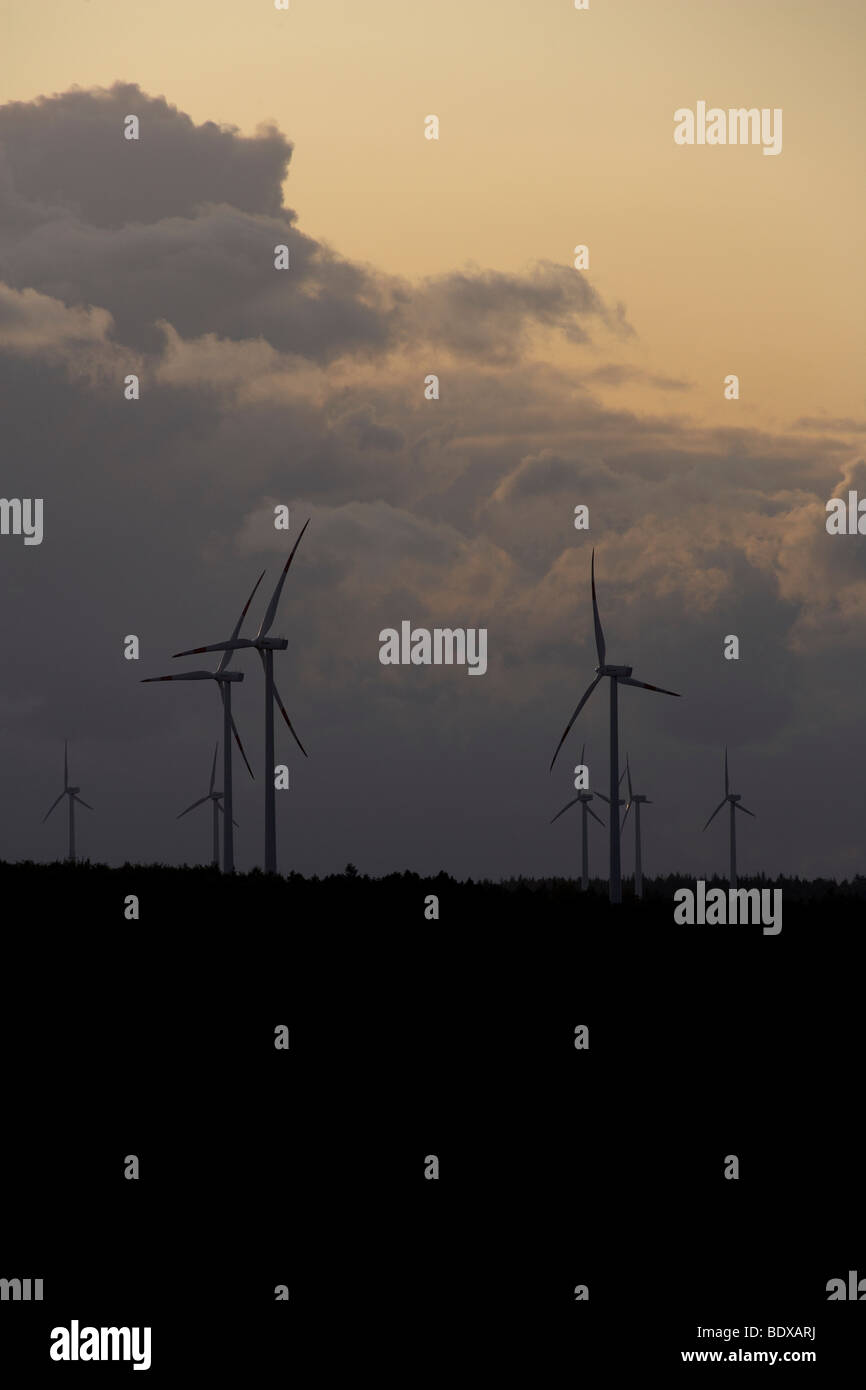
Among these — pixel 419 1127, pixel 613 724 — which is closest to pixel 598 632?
pixel 613 724

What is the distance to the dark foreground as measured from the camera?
49.2 metres

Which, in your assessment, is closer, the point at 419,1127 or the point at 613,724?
the point at 419,1127

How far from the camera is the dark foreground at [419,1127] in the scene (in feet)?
161

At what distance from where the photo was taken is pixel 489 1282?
5216 centimetres

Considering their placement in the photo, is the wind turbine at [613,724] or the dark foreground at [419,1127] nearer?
the dark foreground at [419,1127]

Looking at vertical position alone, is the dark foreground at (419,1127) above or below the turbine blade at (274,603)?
below

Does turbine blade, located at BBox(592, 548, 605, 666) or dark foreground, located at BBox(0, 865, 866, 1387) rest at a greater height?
turbine blade, located at BBox(592, 548, 605, 666)

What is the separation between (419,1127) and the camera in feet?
192

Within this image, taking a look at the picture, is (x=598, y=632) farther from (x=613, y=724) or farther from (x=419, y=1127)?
(x=419, y=1127)

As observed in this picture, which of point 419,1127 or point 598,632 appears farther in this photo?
point 598,632

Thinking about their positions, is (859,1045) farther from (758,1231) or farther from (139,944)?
(139,944)

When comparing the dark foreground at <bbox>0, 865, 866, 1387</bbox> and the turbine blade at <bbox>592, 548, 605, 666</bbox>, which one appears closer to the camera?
the dark foreground at <bbox>0, 865, 866, 1387</bbox>

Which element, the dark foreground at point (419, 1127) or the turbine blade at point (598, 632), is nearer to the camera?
the dark foreground at point (419, 1127)
